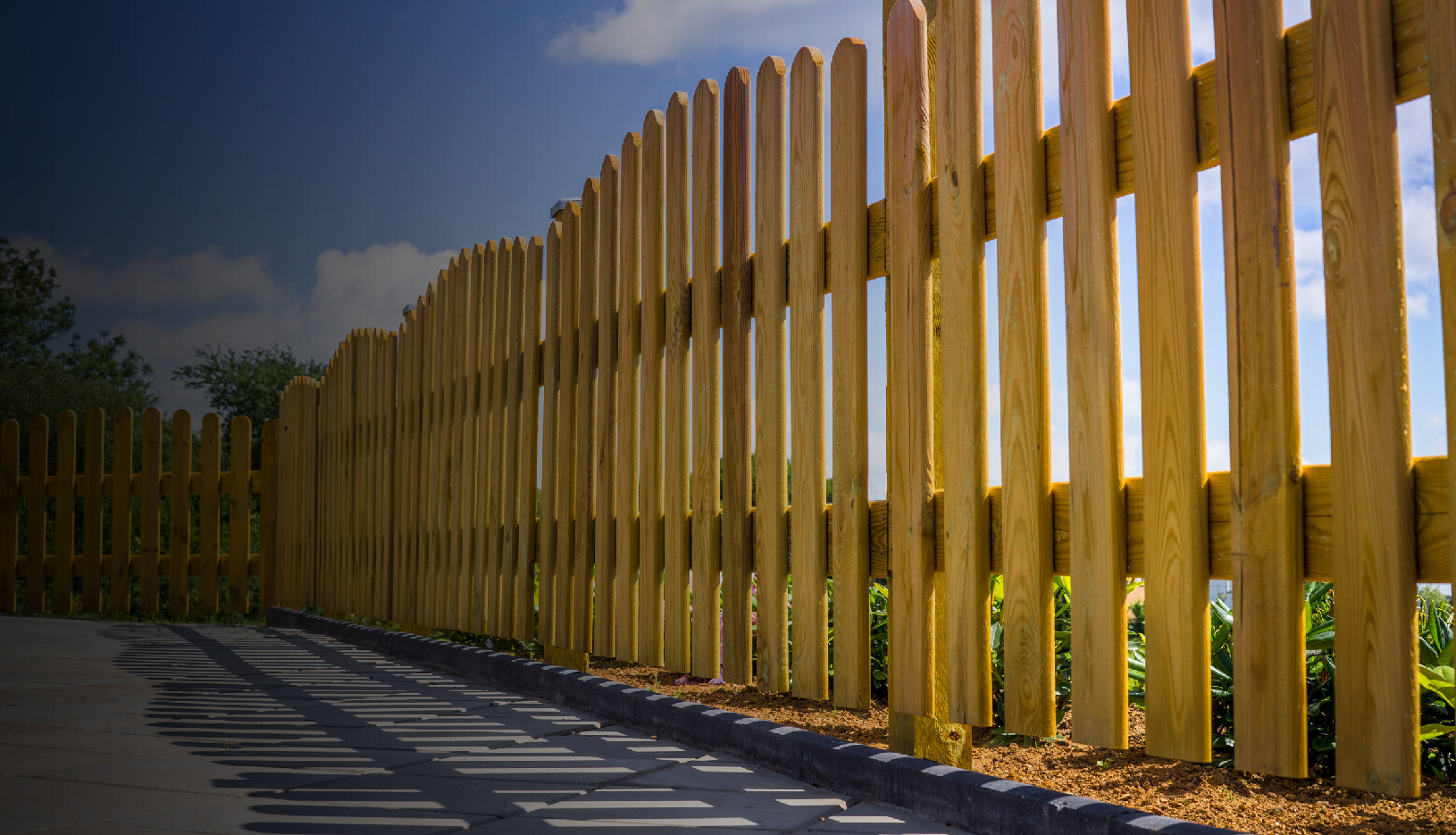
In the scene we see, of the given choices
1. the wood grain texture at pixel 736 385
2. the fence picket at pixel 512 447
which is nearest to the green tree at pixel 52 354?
the fence picket at pixel 512 447

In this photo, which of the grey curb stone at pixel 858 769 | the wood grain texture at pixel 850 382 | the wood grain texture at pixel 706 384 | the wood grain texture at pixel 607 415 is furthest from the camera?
the wood grain texture at pixel 607 415

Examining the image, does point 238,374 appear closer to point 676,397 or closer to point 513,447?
point 513,447

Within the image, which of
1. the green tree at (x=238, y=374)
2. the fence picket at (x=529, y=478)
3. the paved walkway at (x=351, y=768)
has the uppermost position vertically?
the green tree at (x=238, y=374)

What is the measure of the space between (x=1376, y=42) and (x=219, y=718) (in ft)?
12.7

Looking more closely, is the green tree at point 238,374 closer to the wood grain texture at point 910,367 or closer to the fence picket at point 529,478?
the fence picket at point 529,478

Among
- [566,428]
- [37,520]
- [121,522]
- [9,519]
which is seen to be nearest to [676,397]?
[566,428]

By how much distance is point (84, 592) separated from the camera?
388 inches

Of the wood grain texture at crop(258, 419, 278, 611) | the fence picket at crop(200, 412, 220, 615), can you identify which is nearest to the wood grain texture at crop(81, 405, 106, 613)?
the fence picket at crop(200, 412, 220, 615)

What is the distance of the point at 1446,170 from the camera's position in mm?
1615

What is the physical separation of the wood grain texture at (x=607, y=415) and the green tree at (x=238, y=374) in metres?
20.3

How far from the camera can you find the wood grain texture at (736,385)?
322cm

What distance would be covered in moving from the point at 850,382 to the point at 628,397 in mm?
1395

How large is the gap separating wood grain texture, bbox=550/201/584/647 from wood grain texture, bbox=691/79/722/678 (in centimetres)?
112

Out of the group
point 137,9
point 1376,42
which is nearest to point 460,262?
point 1376,42
